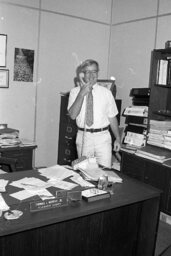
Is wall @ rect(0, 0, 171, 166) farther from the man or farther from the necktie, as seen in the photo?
the necktie

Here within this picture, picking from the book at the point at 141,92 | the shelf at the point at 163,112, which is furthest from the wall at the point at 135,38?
the shelf at the point at 163,112

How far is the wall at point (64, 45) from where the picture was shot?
13.3 feet

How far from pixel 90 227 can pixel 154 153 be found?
1668 millimetres

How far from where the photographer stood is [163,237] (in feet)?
9.78

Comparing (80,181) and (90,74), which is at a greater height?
(90,74)

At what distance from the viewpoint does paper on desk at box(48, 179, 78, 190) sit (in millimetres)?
2045

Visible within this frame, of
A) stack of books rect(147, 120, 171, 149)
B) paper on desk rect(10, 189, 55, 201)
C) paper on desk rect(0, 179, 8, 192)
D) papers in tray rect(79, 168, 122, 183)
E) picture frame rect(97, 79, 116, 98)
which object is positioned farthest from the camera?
picture frame rect(97, 79, 116, 98)

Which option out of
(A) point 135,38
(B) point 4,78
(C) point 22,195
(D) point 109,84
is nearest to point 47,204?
(C) point 22,195

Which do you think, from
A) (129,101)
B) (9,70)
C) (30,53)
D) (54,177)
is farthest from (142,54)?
(54,177)

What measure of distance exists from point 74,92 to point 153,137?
44.9 inches

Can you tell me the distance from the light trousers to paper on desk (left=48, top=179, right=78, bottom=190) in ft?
3.60

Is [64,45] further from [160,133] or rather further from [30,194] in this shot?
[30,194]

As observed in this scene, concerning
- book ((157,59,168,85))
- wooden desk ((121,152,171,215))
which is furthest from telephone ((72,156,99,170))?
book ((157,59,168,85))

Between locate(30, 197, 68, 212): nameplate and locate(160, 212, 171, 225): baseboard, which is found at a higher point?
locate(30, 197, 68, 212): nameplate
